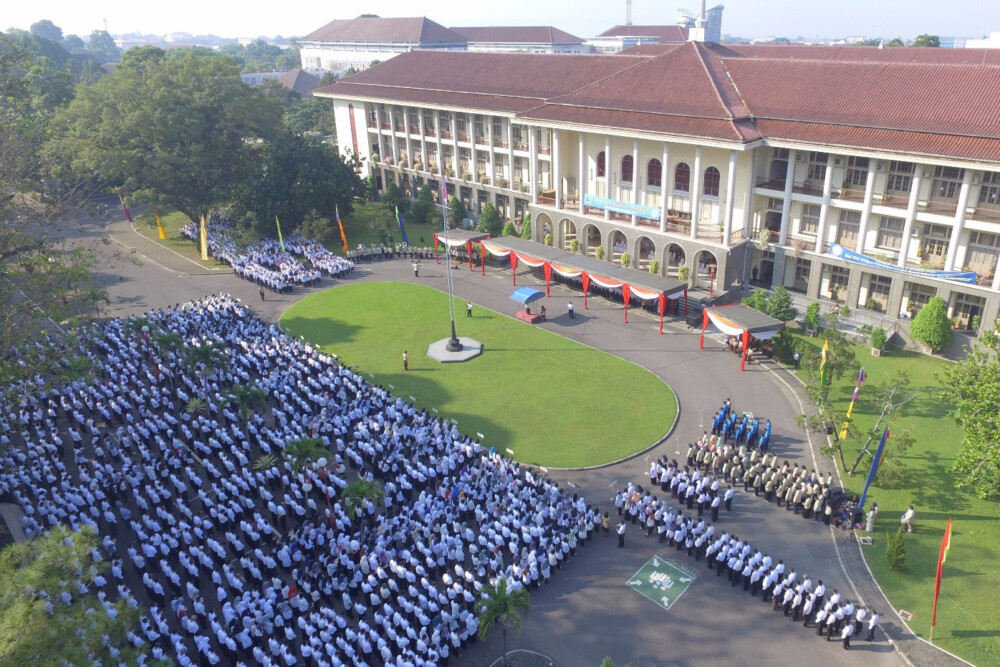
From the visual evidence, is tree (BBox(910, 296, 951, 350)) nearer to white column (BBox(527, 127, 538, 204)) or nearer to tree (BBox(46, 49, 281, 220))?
white column (BBox(527, 127, 538, 204))

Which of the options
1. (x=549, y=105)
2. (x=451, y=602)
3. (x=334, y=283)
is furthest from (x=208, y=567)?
(x=549, y=105)

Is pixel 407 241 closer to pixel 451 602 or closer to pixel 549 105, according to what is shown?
pixel 549 105

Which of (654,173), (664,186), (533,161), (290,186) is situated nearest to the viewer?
(664,186)

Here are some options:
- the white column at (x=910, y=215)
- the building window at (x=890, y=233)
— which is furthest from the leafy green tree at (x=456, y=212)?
the white column at (x=910, y=215)

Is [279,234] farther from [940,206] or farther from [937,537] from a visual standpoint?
[937,537]

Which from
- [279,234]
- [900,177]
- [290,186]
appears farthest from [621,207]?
[290,186]

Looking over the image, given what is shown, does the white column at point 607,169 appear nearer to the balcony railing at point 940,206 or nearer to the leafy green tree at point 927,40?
the balcony railing at point 940,206

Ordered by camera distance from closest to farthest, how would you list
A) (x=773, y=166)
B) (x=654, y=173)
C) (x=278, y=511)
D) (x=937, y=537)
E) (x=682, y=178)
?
(x=937, y=537) < (x=278, y=511) < (x=773, y=166) < (x=682, y=178) < (x=654, y=173)
